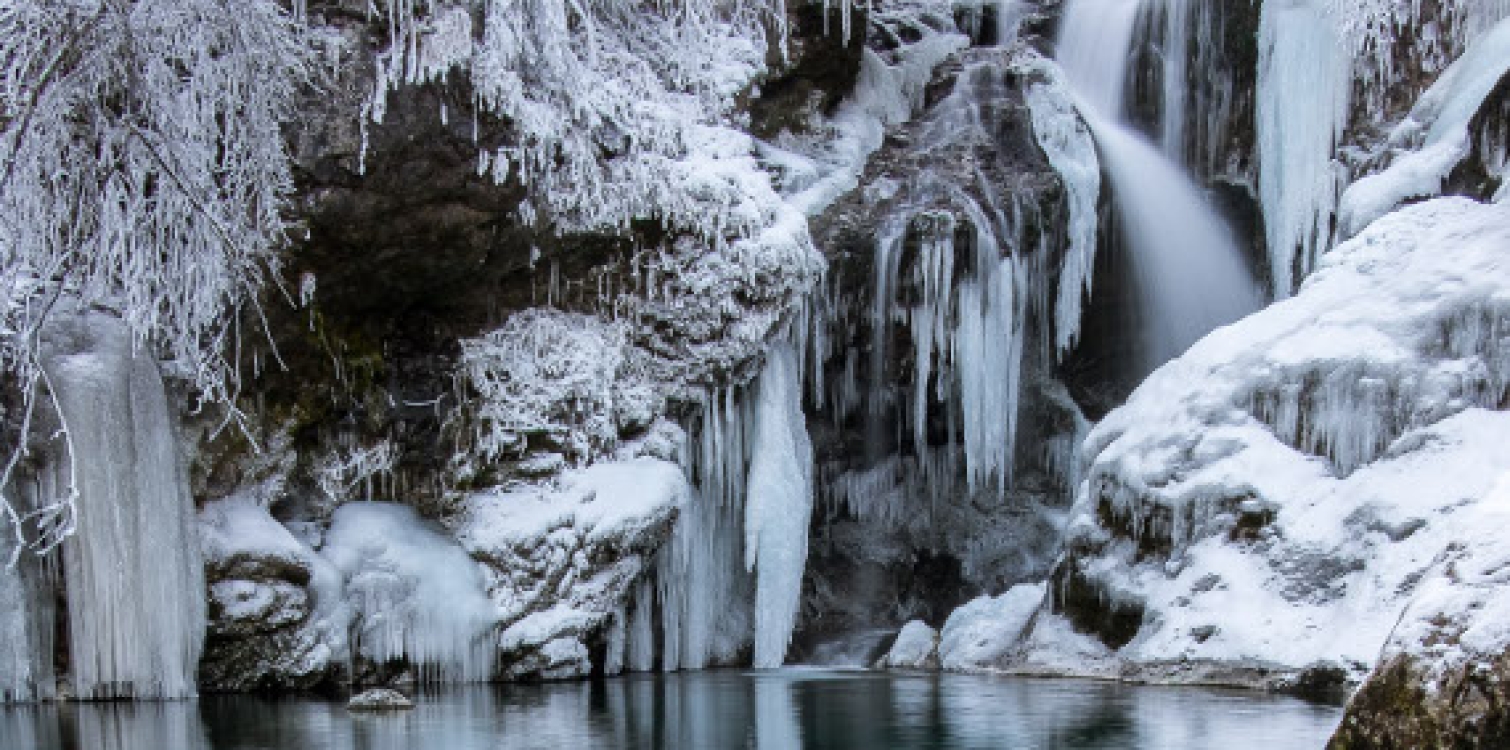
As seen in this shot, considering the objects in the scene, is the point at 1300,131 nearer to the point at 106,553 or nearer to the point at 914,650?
the point at 914,650

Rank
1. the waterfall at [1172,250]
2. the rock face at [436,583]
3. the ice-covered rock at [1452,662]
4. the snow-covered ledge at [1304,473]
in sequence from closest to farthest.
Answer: the ice-covered rock at [1452,662]
the snow-covered ledge at [1304,473]
the rock face at [436,583]
the waterfall at [1172,250]

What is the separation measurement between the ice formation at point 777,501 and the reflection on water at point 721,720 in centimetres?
201

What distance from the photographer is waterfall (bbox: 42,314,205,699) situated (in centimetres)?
1073

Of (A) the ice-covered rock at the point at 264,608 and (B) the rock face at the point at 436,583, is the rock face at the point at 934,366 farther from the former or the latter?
(A) the ice-covered rock at the point at 264,608

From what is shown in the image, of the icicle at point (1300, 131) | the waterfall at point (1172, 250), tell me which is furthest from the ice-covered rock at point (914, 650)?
the icicle at point (1300, 131)

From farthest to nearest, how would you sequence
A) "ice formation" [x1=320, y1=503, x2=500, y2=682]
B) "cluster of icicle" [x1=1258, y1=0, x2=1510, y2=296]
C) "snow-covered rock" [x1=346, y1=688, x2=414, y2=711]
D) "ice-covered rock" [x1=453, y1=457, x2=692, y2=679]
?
1. "cluster of icicle" [x1=1258, y1=0, x2=1510, y2=296]
2. "ice-covered rock" [x1=453, y1=457, x2=692, y2=679]
3. "ice formation" [x1=320, y1=503, x2=500, y2=682]
4. "snow-covered rock" [x1=346, y1=688, x2=414, y2=711]

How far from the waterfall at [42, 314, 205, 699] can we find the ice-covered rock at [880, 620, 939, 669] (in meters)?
7.28

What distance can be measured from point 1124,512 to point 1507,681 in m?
8.71

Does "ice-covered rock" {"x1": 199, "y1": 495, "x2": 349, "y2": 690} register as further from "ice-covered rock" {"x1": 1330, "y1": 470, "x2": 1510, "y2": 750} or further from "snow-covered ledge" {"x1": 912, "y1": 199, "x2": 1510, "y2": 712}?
"ice-covered rock" {"x1": 1330, "y1": 470, "x2": 1510, "y2": 750}

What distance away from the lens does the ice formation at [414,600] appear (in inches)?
503

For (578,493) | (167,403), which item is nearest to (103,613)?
(167,403)

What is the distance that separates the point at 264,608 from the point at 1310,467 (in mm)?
8732

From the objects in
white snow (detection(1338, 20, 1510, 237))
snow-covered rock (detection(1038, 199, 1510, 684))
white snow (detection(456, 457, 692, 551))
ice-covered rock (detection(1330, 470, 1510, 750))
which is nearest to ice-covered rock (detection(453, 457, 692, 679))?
white snow (detection(456, 457, 692, 551))

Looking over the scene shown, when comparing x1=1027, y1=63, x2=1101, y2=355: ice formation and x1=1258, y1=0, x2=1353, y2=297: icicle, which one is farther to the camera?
x1=1027, y1=63, x2=1101, y2=355: ice formation
